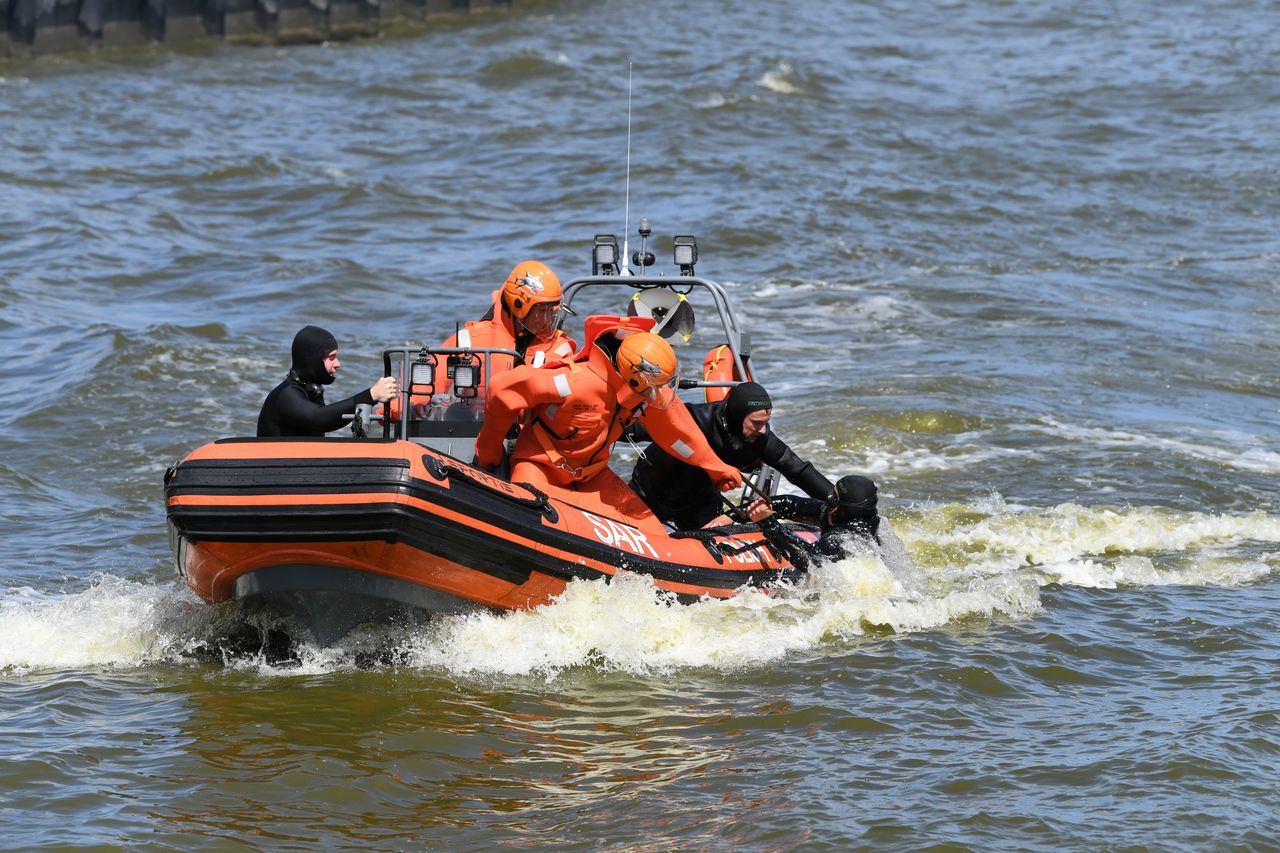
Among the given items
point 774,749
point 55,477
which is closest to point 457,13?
point 55,477

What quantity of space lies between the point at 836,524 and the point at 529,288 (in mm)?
1806

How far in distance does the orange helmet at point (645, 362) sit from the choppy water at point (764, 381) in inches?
34.5

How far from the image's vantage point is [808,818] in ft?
19.3

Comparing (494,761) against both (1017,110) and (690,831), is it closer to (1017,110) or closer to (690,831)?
(690,831)

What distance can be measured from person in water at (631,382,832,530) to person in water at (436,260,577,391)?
625 millimetres

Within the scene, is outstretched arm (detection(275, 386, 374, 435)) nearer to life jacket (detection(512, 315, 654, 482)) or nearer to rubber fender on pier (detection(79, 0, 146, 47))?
life jacket (detection(512, 315, 654, 482))

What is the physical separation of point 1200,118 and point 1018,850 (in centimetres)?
1988

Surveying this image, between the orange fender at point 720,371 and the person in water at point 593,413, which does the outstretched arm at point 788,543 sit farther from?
the orange fender at point 720,371

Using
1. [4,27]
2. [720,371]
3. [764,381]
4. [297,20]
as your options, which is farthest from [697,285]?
[297,20]

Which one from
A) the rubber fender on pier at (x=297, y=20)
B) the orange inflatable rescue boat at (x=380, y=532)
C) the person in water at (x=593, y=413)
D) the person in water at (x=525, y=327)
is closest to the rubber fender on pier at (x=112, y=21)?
the rubber fender on pier at (x=297, y=20)

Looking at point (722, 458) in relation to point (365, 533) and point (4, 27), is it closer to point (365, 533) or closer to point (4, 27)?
point (365, 533)

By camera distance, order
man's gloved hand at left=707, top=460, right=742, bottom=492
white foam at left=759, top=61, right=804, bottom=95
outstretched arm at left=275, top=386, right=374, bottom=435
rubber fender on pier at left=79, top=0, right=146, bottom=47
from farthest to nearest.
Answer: rubber fender on pier at left=79, top=0, right=146, bottom=47 → white foam at left=759, top=61, right=804, bottom=95 → man's gloved hand at left=707, top=460, right=742, bottom=492 → outstretched arm at left=275, top=386, right=374, bottom=435

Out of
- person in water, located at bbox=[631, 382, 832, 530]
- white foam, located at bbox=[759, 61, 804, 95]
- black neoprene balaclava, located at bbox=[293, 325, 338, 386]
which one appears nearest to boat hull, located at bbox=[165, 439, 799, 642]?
Answer: black neoprene balaclava, located at bbox=[293, 325, 338, 386]

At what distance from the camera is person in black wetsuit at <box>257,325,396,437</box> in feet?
22.4
